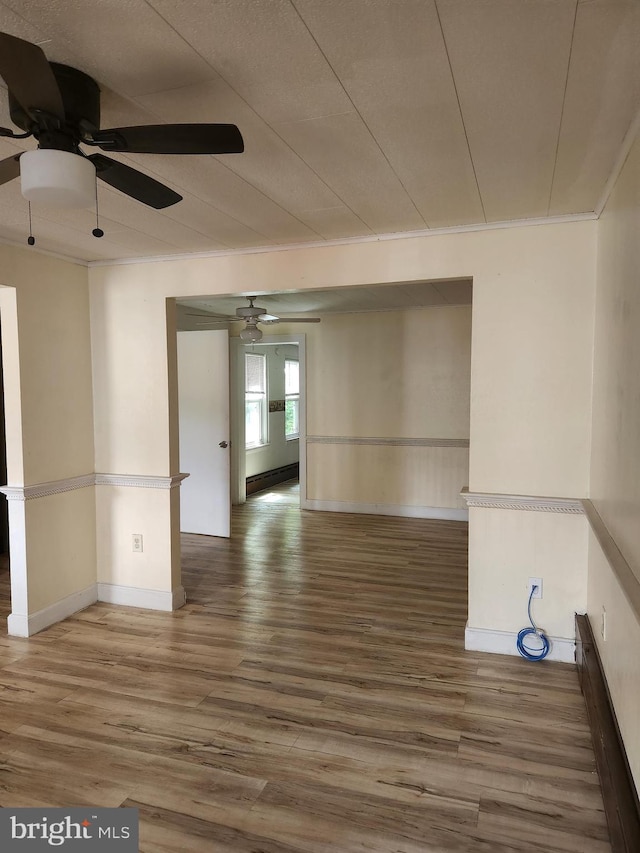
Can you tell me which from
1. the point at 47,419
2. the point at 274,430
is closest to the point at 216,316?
the point at 274,430

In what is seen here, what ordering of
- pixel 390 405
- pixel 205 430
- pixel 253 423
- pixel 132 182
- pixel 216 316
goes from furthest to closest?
pixel 253 423
pixel 216 316
pixel 390 405
pixel 205 430
pixel 132 182

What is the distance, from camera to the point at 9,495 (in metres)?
3.43

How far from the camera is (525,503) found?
307 centimetres

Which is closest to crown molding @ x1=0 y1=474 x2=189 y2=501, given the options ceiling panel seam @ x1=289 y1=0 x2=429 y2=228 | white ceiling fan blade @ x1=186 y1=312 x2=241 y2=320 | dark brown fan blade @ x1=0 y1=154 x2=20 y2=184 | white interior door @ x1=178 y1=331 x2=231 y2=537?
white interior door @ x1=178 y1=331 x2=231 y2=537

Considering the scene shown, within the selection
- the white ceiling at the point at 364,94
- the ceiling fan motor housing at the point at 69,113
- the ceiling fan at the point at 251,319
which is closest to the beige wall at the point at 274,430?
the ceiling fan at the point at 251,319

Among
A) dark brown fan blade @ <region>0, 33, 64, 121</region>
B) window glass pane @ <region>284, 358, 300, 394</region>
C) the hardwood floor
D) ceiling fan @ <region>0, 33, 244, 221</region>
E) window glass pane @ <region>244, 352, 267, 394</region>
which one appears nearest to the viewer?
dark brown fan blade @ <region>0, 33, 64, 121</region>

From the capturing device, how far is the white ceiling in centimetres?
137

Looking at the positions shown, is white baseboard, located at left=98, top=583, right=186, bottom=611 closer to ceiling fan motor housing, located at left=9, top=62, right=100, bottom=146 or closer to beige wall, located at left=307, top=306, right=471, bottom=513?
ceiling fan motor housing, located at left=9, top=62, right=100, bottom=146

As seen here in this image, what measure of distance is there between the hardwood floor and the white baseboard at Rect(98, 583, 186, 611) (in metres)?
0.07

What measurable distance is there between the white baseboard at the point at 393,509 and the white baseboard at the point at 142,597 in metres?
2.99

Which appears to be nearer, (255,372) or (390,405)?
(390,405)

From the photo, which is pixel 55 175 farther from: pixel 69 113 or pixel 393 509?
pixel 393 509

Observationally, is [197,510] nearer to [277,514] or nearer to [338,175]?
[277,514]

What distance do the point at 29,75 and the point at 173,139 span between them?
36cm
